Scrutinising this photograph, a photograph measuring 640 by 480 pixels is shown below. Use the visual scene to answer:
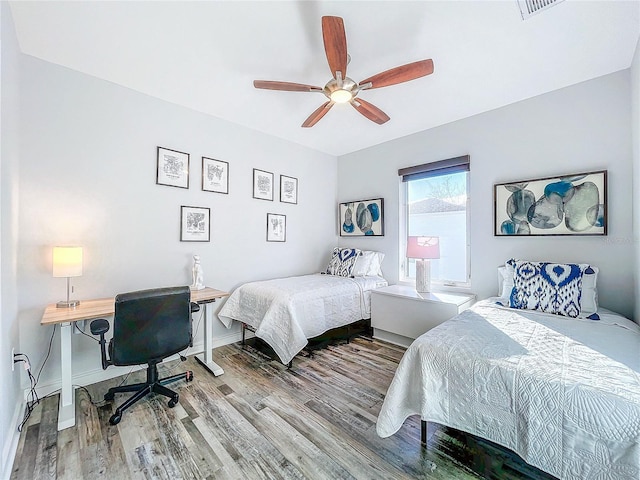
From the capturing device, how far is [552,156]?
2621mm

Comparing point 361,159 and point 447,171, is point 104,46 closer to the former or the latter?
point 361,159

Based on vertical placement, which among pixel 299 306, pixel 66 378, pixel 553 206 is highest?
pixel 553 206

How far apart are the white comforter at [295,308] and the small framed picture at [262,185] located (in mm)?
1170

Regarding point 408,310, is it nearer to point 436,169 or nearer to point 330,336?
point 330,336

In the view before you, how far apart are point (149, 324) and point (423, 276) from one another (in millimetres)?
2790

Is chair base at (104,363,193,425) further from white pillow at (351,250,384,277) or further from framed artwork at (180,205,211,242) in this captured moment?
white pillow at (351,250,384,277)

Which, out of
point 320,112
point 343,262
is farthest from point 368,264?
point 320,112

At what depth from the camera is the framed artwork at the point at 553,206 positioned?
A: 93.7 inches

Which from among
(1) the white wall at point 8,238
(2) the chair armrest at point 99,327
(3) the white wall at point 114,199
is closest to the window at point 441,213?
(3) the white wall at point 114,199

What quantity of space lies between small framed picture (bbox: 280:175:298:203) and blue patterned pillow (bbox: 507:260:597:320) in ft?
9.30

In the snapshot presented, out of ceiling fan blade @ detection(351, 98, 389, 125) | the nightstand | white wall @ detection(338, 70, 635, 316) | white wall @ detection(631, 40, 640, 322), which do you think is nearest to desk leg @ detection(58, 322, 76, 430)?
ceiling fan blade @ detection(351, 98, 389, 125)

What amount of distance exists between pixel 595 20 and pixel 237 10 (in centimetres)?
236

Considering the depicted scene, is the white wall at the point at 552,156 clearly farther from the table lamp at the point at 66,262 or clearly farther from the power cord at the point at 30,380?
the power cord at the point at 30,380

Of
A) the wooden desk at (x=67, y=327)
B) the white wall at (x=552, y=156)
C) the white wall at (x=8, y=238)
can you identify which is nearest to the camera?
the white wall at (x=8, y=238)
